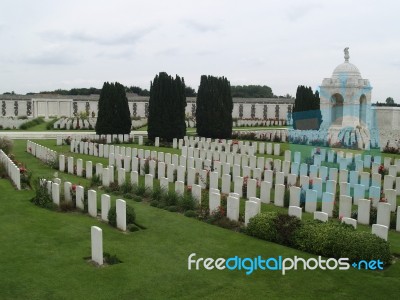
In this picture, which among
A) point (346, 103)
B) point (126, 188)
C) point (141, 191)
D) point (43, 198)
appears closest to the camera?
point (43, 198)

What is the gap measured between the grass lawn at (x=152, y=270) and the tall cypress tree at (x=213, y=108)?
65.0ft

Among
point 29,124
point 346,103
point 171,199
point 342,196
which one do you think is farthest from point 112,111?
point 342,196

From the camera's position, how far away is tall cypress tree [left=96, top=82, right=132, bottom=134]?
27156 mm

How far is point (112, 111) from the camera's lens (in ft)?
89.7

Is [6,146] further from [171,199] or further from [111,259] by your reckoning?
[111,259]

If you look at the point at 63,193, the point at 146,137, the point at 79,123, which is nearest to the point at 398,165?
the point at 63,193

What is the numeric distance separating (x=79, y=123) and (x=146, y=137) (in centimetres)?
1298

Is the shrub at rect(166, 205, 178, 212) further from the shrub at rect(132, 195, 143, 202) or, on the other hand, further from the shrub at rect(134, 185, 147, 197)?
the shrub at rect(134, 185, 147, 197)

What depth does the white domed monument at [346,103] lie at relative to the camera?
79.0 feet

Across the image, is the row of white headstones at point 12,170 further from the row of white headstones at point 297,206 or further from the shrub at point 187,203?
the shrub at point 187,203

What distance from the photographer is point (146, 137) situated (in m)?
28.5

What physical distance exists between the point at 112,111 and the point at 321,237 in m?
21.8

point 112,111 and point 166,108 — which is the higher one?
point 166,108

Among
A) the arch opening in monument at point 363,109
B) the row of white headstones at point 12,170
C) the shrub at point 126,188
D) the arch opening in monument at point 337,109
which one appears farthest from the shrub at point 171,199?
the arch opening in monument at point 363,109
